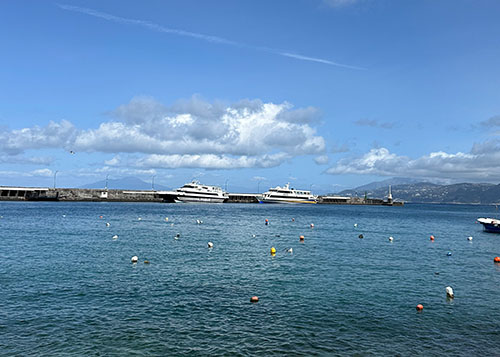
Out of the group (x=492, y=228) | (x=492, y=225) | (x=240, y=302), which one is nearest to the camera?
(x=240, y=302)

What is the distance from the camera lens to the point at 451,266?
38438 mm

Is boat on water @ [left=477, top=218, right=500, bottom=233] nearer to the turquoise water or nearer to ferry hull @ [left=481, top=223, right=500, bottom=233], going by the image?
ferry hull @ [left=481, top=223, right=500, bottom=233]

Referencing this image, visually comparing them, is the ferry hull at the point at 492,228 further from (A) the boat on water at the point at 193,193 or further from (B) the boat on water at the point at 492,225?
(A) the boat on water at the point at 193,193

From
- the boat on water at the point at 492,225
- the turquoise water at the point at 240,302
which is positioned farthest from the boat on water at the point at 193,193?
the turquoise water at the point at 240,302

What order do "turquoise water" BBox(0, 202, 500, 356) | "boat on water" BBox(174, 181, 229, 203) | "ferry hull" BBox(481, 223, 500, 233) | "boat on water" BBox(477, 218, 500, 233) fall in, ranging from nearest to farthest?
"turquoise water" BBox(0, 202, 500, 356) → "boat on water" BBox(477, 218, 500, 233) → "ferry hull" BBox(481, 223, 500, 233) → "boat on water" BBox(174, 181, 229, 203)

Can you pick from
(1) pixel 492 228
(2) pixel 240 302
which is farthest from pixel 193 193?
(2) pixel 240 302

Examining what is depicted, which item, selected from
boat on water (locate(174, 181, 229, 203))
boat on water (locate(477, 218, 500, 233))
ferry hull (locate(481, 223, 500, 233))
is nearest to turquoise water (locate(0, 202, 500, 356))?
boat on water (locate(477, 218, 500, 233))

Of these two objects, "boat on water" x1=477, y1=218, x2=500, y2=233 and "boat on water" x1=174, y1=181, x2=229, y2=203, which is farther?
"boat on water" x1=174, y1=181, x2=229, y2=203

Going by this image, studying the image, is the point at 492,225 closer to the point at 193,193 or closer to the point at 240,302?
the point at 240,302

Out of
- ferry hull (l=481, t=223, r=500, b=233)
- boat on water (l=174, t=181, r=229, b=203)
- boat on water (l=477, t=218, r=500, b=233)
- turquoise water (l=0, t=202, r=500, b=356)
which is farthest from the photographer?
boat on water (l=174, t=181, r=229, b=203)

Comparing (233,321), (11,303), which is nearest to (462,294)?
(233,321)

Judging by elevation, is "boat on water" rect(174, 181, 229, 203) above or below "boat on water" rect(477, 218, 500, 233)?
above

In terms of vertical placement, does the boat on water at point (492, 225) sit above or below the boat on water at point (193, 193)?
below

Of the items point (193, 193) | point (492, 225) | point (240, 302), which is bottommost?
point (240, 302)
